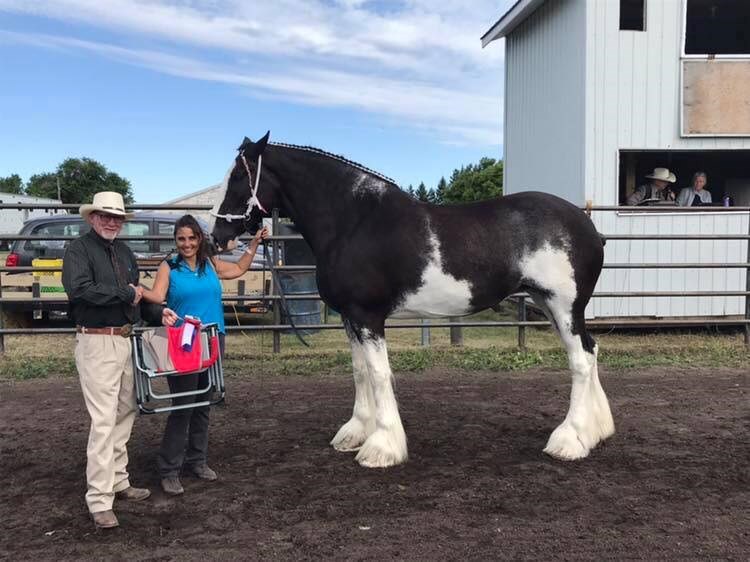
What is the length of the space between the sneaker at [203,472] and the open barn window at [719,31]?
10.9 meters

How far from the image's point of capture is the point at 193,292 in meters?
3.48

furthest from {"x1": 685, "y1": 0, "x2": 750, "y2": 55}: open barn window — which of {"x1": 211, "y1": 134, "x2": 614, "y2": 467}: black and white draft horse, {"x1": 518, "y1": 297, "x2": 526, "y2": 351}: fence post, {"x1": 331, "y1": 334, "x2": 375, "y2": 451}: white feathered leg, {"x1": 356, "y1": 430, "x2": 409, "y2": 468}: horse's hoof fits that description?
{"x1": 356, "y1": 430, "x2": 409, "y2": 468}: horse's hoof

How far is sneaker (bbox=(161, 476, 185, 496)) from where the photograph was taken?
11.5 feet

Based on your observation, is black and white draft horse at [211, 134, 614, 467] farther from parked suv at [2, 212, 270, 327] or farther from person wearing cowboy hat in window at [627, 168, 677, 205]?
person wearing cowboy hat in window at [627, 168, 677, 205]

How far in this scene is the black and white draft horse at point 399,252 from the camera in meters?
4.01

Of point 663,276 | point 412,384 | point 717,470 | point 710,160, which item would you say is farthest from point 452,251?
point 710,160

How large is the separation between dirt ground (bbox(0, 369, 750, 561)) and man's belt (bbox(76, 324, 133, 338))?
0.91 m

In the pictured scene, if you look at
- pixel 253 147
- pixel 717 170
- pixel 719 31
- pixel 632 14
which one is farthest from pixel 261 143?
pixel 719 31

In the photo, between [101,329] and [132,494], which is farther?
[132,494]

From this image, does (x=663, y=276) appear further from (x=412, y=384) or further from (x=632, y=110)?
(x=412, y=384)

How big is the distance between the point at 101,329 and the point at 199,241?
67 cm

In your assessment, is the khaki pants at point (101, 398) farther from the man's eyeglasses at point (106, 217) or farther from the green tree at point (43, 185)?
the green tree at point (43, 185)

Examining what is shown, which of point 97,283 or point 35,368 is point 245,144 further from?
point 35,368

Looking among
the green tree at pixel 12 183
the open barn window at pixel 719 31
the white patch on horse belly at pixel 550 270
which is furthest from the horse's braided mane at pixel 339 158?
the green tree at pixel 12 183
